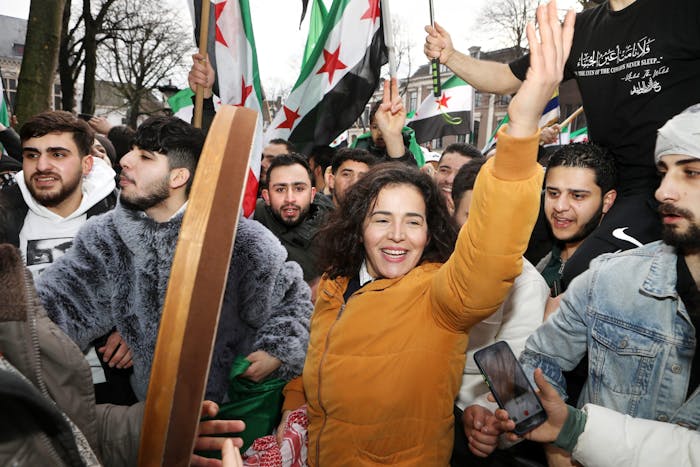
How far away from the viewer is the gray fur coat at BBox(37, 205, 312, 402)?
2330 mm

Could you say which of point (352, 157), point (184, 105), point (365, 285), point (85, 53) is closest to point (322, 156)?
point (352, 157)

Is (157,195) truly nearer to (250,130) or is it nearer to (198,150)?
(198,150)

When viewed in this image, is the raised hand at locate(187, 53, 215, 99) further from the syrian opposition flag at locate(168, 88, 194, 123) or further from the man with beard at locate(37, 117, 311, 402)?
the syrian opposition flag at locate(168, 88, 194, 123)

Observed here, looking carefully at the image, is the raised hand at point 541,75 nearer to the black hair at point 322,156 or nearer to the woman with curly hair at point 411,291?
the woman with curly hair at point 411,291

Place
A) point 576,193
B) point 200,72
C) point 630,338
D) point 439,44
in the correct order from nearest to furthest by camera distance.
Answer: point 630,338 < point 576,193 < point 439,44 < point 200,72

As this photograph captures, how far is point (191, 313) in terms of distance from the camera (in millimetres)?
854

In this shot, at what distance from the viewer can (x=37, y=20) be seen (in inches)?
271

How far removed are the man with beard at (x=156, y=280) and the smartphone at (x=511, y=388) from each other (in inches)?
48.5

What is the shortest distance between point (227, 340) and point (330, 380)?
0.82 meters

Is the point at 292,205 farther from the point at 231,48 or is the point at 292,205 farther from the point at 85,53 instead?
the point at 85,53

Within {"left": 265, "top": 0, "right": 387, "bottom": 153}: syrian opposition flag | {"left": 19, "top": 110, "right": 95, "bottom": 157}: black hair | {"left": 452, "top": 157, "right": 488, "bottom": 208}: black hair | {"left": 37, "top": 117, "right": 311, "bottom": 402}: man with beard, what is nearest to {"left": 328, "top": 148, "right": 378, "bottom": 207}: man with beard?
{"left": 265, "top": 0, "right": 387, "bottom": 153}: syrian opposition flag

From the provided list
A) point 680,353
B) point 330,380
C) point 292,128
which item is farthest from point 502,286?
point 292,128

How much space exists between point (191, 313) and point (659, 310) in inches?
Result: 59.0

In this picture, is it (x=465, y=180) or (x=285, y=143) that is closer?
(x=465, y=180)
